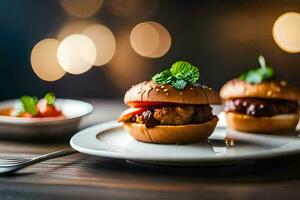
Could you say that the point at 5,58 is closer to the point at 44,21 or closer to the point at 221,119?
the point at 44,21

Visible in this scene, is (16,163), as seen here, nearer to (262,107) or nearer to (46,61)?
(262,107)

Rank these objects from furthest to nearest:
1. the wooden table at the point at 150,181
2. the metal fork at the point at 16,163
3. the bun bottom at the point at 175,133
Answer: the bun bottom at the point at 175,133
the metal fork at the point at 16,163
the wooden table at the point at 150,181

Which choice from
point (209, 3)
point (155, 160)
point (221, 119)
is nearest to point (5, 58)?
point (209, 3)

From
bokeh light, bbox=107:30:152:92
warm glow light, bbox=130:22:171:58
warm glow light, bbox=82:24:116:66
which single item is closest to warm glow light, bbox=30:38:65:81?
warm glow light, bbox=82:24:116:66

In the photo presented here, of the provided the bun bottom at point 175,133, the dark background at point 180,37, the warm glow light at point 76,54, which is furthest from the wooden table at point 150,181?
the warm glow light at point 76,54

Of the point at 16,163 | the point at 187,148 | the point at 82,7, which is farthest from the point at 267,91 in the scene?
the point at 82,7

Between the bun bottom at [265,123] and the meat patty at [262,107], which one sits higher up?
the meat patty at [262,107]

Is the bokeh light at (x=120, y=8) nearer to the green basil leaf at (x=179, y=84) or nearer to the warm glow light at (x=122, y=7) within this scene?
the warm glow light at (x=122, y=7)
